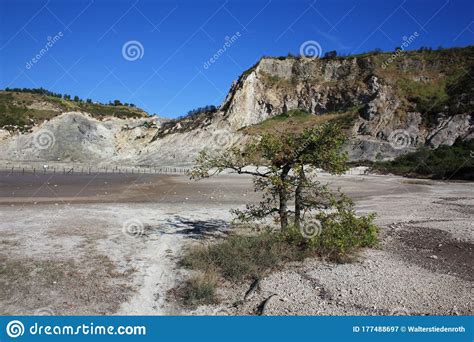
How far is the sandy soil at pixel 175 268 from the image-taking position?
800 centimetres

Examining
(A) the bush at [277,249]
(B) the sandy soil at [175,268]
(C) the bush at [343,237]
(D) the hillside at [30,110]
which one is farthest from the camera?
(D) the hillside at [30,110]

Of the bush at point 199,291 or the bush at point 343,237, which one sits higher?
the bush at point 343,237

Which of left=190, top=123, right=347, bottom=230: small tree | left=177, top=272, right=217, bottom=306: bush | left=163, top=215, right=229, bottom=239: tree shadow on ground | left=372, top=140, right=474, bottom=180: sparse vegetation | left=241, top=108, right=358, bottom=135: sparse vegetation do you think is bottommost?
left=177, top=272, right=217, bottom=306: bush

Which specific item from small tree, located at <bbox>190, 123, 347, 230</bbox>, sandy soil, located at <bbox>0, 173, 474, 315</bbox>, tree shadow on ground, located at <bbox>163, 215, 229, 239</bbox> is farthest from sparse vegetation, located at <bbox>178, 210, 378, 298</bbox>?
tree shadow on ground, located at <bbox>163, 215, 229, 239</bbox>

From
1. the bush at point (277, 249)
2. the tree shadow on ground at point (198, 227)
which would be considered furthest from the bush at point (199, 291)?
the tree shadow on ground at point (198, 227)

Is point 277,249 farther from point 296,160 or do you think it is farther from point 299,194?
point 296,160

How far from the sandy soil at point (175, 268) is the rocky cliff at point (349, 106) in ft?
136

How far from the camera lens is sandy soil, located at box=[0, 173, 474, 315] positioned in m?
8.00

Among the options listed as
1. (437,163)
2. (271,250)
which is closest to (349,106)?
(437,163)

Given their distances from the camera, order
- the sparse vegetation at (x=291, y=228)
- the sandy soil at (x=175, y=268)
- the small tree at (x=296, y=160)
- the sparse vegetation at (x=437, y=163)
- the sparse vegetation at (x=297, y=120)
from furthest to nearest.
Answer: the sparse vegetation at (x=297, y=120), the sparse vegetation at (x=437, y=163), the small tree at (x=296, y=160), the sparse vegetation at (x=291, y=228), the sandy soil at (x=175, y=268)

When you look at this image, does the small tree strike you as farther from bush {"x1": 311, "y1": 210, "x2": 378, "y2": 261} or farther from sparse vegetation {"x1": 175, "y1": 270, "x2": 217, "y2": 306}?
sparse vegetation {"x1": 175, "y1": 270, "x2": 217, "y2": 306}

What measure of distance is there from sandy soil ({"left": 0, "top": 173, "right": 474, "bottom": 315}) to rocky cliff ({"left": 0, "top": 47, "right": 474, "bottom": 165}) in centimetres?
4154

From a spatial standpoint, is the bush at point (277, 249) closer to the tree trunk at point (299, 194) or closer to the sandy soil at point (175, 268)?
the sandy soil at point (175, 268)

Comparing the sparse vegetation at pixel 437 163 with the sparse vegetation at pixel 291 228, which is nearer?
the sparse vegetation at pixel 291 228
